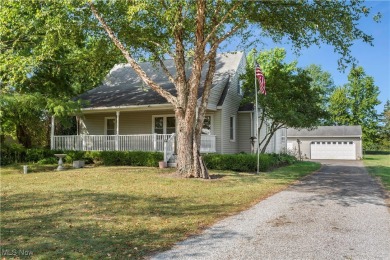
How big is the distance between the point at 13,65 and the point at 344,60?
12.0m

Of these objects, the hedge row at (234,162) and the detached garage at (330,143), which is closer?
the hedge row at (234,162)

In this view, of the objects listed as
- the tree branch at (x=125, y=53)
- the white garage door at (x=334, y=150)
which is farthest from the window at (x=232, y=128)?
the white garage door at (x=334, y=150)

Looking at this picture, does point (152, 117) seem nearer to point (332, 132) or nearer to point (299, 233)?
point (299, 233)

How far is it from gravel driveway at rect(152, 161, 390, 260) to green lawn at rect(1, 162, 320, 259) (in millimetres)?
444

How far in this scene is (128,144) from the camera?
19.0 m

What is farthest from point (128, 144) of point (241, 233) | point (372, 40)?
point (241, 233)

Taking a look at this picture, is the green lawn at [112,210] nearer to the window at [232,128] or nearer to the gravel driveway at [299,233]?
the gravel driveway at [299,233]

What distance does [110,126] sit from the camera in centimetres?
2231

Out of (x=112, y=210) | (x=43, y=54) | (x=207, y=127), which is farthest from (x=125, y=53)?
(x=207, y=127)

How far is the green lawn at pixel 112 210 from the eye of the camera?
16.3 ft

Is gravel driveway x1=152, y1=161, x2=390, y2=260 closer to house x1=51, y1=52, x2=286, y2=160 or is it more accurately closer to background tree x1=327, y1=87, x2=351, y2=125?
house x1=51, y1=52, x2=286, y2=160

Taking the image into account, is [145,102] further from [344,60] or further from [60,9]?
[344,60]

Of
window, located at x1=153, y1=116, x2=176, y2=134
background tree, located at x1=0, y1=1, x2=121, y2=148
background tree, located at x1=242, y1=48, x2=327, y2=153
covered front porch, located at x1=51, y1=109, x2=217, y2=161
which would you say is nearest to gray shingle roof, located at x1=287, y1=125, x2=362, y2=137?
background tree, located at x1=242, y1=48, x2=327, y2=153

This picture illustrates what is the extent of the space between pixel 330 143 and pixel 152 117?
2271 cm
